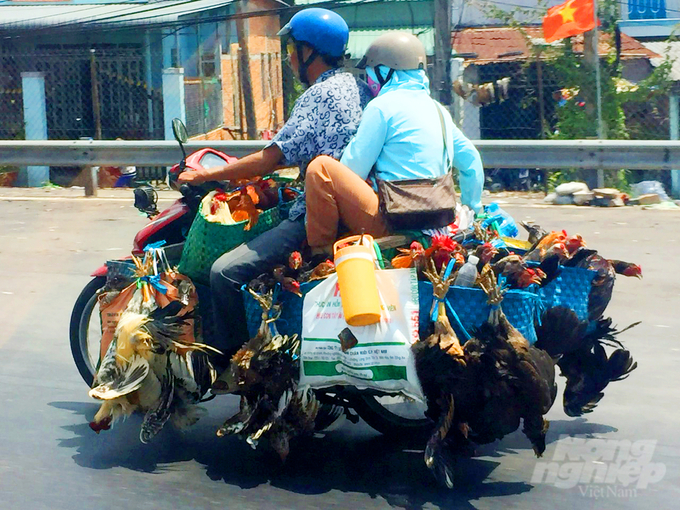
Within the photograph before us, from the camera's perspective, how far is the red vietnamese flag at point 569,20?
1240 cm

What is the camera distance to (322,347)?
12.6 ft

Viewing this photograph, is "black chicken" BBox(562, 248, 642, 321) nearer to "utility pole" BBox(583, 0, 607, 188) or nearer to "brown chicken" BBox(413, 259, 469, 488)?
"brown chicken" BBox(413, 259, 469, 488)

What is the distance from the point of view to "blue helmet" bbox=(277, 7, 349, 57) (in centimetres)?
430

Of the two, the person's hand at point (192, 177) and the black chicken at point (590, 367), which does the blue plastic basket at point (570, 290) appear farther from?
the person's hand at point (192, 177)

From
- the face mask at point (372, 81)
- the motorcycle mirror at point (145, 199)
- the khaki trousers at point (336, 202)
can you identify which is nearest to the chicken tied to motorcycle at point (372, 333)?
the khaki trousers at point (336, 202)

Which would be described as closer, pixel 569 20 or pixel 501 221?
pixel 501 221

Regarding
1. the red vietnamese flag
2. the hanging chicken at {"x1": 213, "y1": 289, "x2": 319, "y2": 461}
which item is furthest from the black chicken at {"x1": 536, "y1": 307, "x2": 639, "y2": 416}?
the red vietnamese flag

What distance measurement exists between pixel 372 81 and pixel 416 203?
25.6 inches

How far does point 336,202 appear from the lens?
399 cm

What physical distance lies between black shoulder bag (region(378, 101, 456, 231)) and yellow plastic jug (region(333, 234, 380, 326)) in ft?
0.87

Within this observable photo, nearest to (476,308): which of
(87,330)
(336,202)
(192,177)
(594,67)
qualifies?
(336,202)

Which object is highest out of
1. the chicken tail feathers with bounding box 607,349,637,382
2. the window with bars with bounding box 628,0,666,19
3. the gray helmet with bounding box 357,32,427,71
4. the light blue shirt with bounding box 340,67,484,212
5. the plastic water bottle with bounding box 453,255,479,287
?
the window with bars with bounding box 628,0,666,19

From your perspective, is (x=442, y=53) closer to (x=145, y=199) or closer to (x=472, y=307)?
(x=145, y=199)

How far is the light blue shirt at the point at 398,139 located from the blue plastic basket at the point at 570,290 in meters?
0.65
